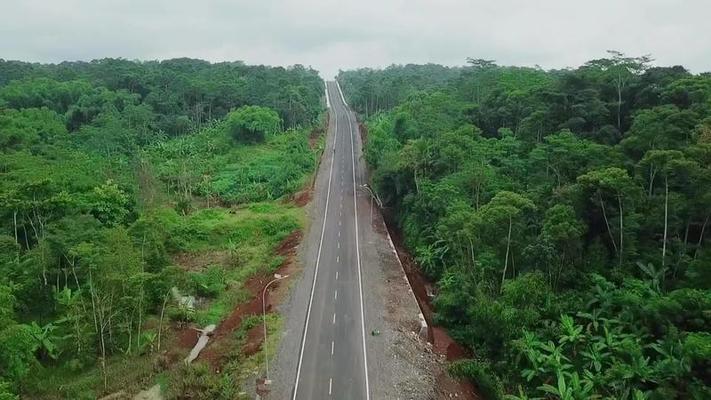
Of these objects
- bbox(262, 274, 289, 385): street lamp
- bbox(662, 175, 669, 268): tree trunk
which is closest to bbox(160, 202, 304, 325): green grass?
bbox(262, 274, 289, 385): street lamp

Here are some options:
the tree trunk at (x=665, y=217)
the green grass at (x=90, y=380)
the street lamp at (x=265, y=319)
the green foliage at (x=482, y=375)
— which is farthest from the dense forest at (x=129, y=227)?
the tree trunk at (x=665, y=217)

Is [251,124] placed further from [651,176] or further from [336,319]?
[651,176]

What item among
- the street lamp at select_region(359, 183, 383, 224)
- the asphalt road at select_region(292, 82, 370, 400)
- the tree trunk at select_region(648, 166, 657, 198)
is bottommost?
the asphalt road at select_region(292, 82, 370, 400)

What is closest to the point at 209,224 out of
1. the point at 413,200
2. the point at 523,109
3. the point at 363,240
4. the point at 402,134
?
the point at 363,240

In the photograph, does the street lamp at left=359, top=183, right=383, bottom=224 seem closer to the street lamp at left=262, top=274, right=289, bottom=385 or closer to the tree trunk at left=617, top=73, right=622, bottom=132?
the street lamp at left=262, top=274, right=289, bottom=385

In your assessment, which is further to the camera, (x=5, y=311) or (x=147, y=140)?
(x=147, y=140)

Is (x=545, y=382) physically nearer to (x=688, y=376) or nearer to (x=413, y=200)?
(x=688, y=376)
